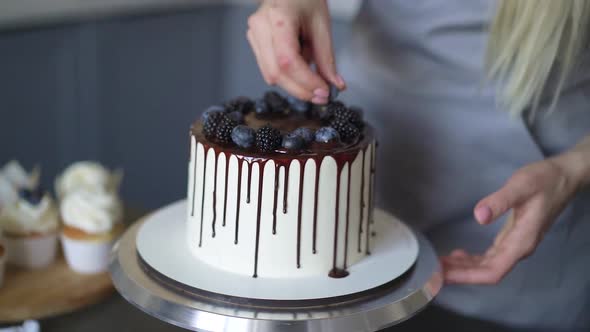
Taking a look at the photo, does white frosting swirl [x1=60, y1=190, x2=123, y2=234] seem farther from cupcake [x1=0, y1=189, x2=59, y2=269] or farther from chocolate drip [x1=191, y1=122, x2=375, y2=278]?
chocolate drip [x1=191, y1=122, x2=375, y2=278]

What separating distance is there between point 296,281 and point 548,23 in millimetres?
581

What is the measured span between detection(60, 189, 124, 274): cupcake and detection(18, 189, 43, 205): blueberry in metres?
0.05

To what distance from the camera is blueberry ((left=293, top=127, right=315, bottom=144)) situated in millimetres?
950

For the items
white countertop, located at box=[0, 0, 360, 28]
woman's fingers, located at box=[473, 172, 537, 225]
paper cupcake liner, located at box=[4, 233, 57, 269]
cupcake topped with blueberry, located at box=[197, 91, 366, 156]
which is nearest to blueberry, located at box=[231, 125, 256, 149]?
cupcake topped with blueberry, located at box=[197, 91, 366, 156]

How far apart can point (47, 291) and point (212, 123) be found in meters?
0.54

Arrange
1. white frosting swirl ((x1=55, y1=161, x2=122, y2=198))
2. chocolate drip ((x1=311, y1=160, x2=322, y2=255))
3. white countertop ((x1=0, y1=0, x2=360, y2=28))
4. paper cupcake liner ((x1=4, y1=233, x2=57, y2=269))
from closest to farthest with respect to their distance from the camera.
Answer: chocolate drip ((x1=311, y1=160, x2=322, y2=255)), paper cupcake liner ((x1=4, y1=233, x2=57, y2=269)), white frosting swirl ((x1=55, y1=161, x2=122, y2=198)), white countertop ((x1=0, y1=0, x2=360, y2=28))

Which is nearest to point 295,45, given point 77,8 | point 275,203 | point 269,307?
point 275,203

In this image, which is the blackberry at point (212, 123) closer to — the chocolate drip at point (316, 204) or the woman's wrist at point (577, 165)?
the chocolate drip at point (316, 204)

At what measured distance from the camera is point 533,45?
113 centimetres

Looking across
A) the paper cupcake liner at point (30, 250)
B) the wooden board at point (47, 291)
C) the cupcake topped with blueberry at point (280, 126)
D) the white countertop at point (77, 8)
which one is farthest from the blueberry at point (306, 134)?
the white countertop at point (77, 8)

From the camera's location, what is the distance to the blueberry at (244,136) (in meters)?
0.93

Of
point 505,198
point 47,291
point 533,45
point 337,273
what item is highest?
point 533,45

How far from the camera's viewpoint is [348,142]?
989 mm

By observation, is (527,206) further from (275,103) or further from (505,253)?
(275,103)
